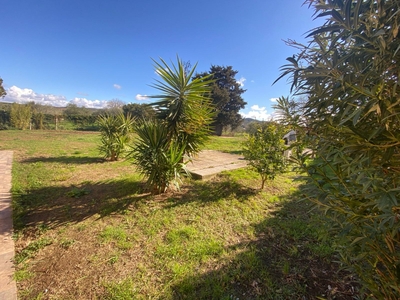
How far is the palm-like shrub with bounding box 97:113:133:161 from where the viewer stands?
6238 mm

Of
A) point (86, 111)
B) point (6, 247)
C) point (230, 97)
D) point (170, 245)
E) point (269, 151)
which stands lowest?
point (6, 247)

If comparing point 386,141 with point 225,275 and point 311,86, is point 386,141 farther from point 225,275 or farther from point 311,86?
point 225,275

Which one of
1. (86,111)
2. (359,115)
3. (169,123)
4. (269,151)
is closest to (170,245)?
(169,123)

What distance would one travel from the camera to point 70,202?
130 inches

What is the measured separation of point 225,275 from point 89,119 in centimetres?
2358

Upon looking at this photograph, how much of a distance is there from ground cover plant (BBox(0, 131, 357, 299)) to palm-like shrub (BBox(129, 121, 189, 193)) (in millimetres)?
458

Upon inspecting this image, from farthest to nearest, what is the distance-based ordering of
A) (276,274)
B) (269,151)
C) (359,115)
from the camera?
(269,151) → (276,274) → (359,115)

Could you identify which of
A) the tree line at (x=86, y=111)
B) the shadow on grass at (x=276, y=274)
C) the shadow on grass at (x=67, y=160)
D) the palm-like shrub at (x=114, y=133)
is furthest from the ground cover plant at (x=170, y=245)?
the tree line at (x=86, y=111)

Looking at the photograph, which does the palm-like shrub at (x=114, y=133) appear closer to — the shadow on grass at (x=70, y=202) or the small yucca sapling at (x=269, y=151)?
the shadow on grass at (x=70, y=202)

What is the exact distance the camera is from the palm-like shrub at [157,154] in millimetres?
3354

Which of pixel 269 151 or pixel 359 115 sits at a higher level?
pixel 359 115

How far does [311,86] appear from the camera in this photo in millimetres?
1052

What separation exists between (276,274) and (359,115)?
184 centimetres

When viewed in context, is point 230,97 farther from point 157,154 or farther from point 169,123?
point 157,154
